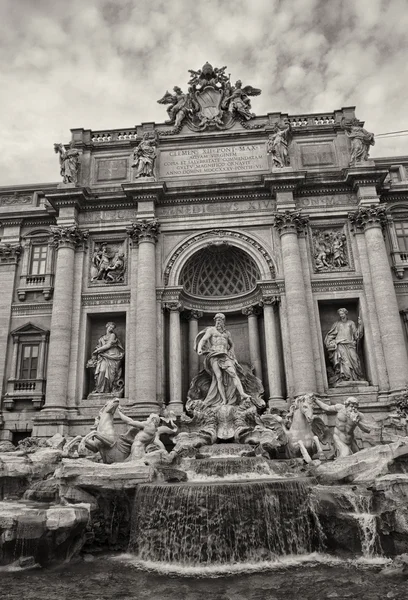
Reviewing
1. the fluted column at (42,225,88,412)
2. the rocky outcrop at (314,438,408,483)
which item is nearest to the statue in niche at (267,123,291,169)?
the fluted column at (42,225,88,412)

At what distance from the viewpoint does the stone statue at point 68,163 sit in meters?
22.1

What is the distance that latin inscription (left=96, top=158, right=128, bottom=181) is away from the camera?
75.4 feet

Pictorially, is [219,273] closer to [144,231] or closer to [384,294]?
[144,231]

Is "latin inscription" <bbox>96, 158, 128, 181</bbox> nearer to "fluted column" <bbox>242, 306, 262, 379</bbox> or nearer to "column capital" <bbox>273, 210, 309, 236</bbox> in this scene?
"column capital" <bbox>273, 210, 309, 236</bbox>

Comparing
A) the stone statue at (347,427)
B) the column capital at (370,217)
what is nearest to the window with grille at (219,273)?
the column capital at (370,217)

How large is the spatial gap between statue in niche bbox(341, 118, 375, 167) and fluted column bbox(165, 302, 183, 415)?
1044cm

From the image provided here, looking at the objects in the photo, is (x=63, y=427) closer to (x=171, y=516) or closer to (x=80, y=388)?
(x=80, y=388)

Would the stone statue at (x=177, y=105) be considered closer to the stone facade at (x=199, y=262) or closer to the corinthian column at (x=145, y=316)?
the stone facade at (x=199, y=262)

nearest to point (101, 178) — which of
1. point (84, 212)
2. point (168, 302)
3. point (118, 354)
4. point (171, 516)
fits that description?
point (84, 212)

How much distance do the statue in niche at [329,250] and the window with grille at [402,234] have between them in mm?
2586

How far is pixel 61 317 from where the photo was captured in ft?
65.3

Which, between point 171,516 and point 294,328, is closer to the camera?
point 171,516

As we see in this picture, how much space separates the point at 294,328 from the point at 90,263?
9690 millimetres

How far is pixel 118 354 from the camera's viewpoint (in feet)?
66.1
